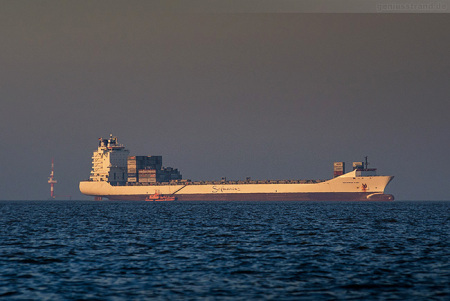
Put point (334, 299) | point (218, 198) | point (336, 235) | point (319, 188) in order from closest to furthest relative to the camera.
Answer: point (334, 299) < point (336, 235) < point (319, 188) < point (218, 198)

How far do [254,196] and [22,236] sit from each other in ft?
496

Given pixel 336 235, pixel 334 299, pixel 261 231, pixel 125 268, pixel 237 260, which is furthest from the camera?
pixel 261 231

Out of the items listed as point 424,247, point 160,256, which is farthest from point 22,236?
point 424,247

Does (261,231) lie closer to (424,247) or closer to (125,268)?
(424,247)

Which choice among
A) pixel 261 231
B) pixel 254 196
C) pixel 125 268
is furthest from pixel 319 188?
pixel 125 268

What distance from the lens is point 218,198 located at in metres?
198

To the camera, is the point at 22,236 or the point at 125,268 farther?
the point at 22,236

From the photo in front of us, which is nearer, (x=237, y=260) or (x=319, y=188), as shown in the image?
(x=237, y=260)

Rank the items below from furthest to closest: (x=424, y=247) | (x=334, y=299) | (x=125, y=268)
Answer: (x=424, y=247) → (x=125, y=268) → (x=334, y=299)

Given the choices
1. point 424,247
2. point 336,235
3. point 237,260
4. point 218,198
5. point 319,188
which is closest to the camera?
point 237,260

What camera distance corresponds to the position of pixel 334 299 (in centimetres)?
2102

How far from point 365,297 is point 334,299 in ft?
4.01

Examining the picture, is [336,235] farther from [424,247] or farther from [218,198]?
[218,198]

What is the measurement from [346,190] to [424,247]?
150389 millimetres
